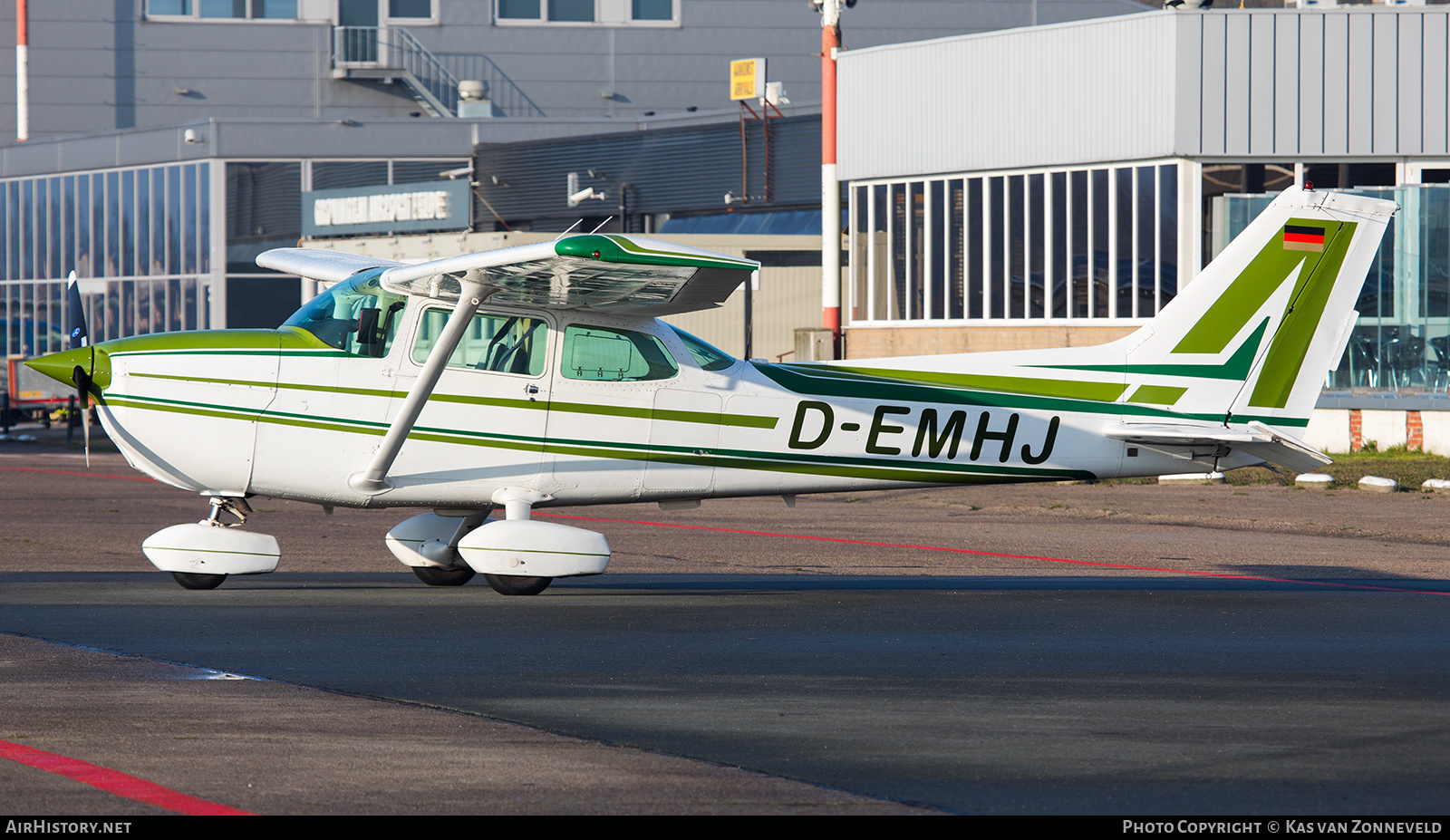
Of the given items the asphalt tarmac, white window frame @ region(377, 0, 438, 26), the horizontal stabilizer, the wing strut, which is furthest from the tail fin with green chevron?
white window frame @ region(377, 0, 438, 26)

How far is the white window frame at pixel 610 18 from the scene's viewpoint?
1975 inches

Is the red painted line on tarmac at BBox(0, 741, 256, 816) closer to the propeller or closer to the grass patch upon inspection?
the propeller

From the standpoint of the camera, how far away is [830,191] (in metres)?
28.3

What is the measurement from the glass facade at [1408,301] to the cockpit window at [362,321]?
16.0 meters

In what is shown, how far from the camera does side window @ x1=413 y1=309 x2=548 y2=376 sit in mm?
10133

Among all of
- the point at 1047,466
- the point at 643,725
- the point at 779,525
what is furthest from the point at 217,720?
the point at 779,525

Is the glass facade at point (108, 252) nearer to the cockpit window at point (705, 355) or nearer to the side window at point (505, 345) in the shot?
the side window at point (505, 345)

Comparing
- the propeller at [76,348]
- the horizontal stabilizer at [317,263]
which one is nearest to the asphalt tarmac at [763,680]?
the propeller at [76,348]

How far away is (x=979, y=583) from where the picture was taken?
11.3 m

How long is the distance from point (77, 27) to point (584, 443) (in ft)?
144

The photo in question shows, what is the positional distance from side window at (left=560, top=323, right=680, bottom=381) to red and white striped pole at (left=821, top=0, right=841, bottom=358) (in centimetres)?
1701

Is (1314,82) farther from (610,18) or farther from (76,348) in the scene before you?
(610,18)
